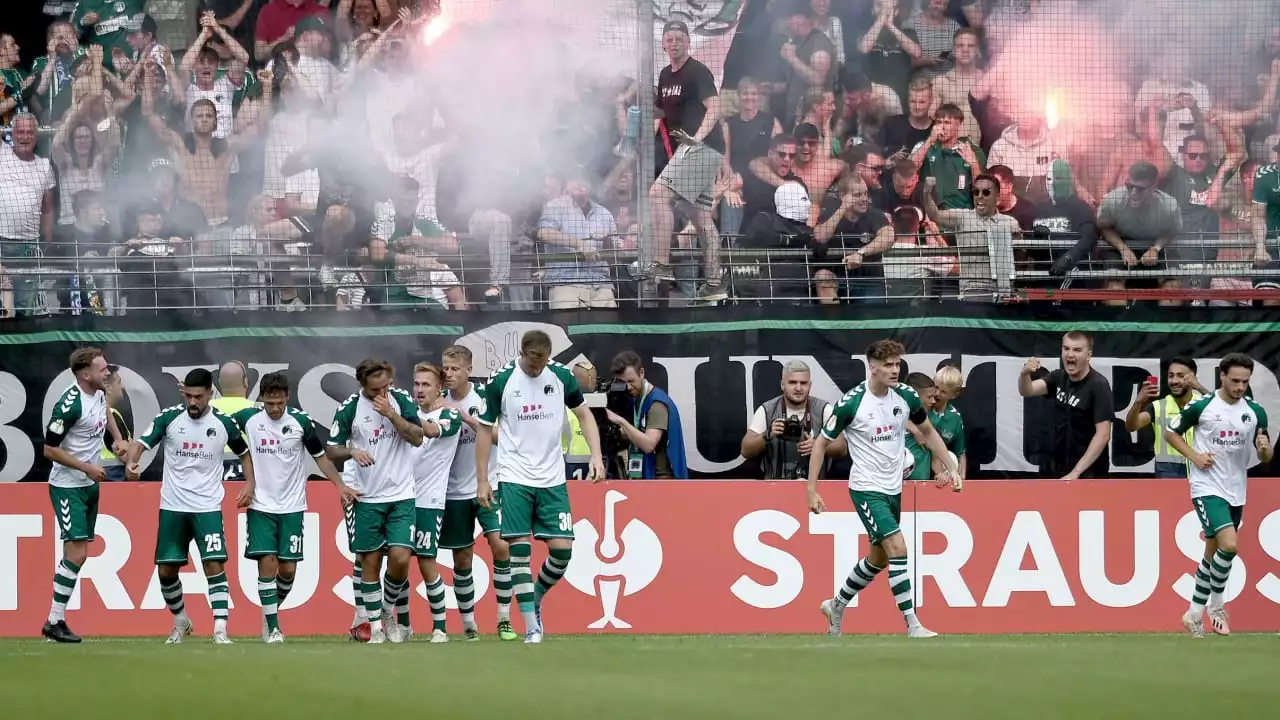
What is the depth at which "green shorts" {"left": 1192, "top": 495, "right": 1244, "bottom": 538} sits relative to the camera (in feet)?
42.3

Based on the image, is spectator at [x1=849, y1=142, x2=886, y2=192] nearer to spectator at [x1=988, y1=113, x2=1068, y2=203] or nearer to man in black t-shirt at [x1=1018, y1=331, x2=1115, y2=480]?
spectator at [x1=988, y1=113, x2=1068, y2=203]

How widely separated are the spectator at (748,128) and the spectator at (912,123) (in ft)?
3.59

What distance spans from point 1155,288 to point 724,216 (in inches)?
154

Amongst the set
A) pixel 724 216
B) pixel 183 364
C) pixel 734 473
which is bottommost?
pixel 734 473

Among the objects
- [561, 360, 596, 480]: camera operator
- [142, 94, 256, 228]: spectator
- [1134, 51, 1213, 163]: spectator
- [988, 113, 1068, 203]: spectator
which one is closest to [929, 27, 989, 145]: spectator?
[988, 113, 1068, 203]: spectator

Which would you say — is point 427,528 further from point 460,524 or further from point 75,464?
point 75,464

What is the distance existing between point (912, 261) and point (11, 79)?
9.03 m

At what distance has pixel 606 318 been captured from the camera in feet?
48.6

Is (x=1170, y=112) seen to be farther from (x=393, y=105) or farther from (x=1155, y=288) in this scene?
(x=393, y=105)

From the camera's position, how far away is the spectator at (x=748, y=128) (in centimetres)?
1653

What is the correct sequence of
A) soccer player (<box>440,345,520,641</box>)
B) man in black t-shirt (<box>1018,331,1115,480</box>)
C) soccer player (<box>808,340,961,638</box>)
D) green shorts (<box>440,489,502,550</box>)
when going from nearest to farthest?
soccer player (<box>808,340,961,638</box>) → soccer player (<box>440,345,520,641</box>) → green shorts (<box>440,489,502,550</box>) → man in black t-shirt (<box>1018,331,1115,480</box>)

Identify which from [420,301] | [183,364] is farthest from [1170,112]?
[183,364]

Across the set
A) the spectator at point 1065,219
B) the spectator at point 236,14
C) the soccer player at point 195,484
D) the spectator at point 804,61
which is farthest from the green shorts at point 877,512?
the spectator at point 236,14

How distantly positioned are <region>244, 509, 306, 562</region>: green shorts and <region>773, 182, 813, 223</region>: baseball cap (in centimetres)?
597
